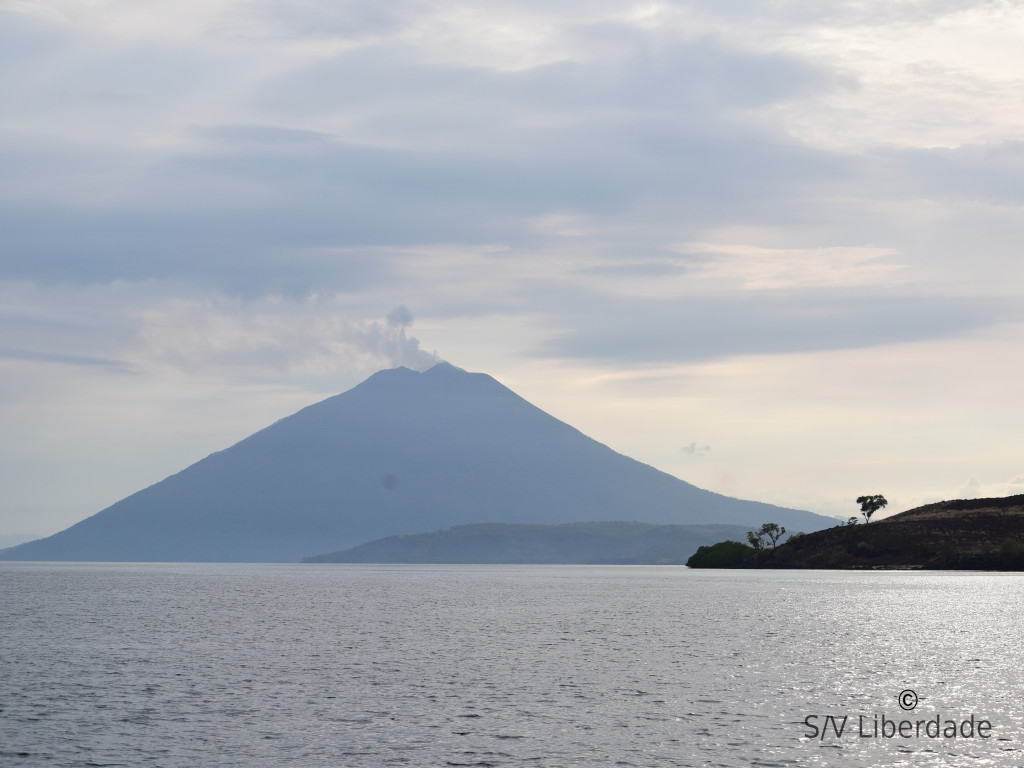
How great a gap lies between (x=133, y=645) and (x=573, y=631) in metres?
38.6

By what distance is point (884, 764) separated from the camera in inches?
1635

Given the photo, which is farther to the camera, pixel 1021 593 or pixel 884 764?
pixel 1021 593

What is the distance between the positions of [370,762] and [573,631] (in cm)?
6081

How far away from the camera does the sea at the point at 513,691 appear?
4475 cm

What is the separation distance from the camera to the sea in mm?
44750

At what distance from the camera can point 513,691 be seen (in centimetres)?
6128

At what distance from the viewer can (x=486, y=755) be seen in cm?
4409

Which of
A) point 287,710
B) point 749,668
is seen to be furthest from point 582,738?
point 749,668

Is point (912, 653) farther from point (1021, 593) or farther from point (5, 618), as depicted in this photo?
point (1021, 593)

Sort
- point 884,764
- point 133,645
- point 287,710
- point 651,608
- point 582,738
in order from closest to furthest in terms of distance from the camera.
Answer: point 884,764
point 582,738
point 287,710
point 133,645
point 651,608

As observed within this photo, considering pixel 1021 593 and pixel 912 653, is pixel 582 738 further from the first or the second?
pixel 1021 593

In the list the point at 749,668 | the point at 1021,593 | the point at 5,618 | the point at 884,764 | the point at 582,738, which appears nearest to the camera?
the point at 884,764

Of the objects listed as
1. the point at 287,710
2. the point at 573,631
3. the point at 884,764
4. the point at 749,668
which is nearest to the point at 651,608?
the point at 573,631

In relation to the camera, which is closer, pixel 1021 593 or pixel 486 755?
pixel 486 755
